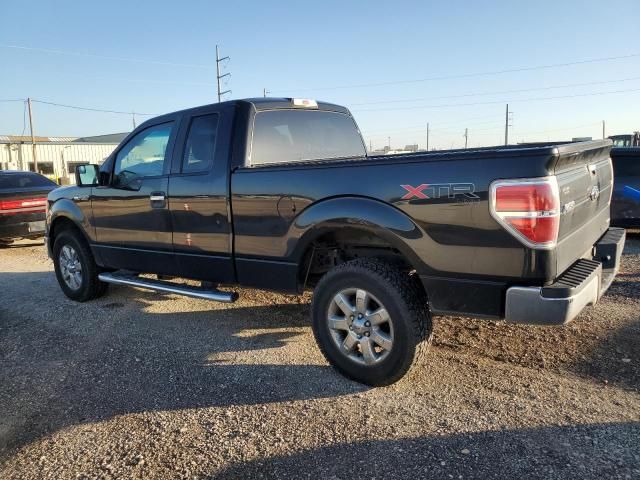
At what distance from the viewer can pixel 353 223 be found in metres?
3.49

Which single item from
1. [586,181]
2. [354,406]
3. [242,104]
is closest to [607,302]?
[586,181]

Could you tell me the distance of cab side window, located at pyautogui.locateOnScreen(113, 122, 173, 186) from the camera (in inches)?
197

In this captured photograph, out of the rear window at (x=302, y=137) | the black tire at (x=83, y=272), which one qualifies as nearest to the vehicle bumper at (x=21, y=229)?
the black tire at (x=83, y=272)

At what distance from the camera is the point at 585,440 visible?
111 inches

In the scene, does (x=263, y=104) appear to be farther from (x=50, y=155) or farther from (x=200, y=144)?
(x=50, y=155)

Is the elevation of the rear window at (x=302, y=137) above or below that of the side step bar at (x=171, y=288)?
above

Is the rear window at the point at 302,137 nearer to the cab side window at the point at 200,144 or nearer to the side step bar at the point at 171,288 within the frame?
the cab side window at the point at 200,144

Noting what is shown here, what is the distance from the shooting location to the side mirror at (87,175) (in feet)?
18.4

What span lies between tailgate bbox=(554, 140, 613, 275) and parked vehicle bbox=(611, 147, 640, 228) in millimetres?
4569

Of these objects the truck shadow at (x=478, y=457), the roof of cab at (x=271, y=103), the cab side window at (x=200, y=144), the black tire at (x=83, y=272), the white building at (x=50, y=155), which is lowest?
the truck shadow at (x=478, y=457)

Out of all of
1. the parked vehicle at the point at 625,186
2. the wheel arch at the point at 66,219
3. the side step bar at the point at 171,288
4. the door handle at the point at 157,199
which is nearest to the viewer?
the side step bar at the point at 171,288

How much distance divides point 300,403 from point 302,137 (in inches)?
102

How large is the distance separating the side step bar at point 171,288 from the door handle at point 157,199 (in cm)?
78

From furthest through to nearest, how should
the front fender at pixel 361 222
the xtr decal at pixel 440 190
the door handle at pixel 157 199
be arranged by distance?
the door handle at pixel 157 199 < the front fender at pixel 361 222 < the xtr decal at pixel 440 190
